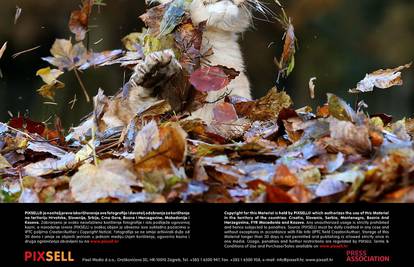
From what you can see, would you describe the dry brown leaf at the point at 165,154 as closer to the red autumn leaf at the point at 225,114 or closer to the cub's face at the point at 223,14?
the red autumn leaf at the point at 225,114

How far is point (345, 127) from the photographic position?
2.23m

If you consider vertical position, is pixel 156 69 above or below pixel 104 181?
above

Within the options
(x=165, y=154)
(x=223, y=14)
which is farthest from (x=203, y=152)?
(x=223, y=14)

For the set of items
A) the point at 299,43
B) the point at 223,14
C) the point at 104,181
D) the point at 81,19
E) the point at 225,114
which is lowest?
the point at 104,181

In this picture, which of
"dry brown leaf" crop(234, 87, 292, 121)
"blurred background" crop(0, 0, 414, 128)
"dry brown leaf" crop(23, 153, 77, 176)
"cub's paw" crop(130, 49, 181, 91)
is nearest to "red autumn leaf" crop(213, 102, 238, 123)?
"cub's paw" crop(130, 49, 181, 91)

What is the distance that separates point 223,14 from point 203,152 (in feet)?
4.01

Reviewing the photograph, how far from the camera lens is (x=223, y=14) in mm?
3379

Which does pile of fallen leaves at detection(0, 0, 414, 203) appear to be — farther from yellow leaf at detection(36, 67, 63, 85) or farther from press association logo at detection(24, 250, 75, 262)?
press association logo at detection(24, 250, 75, 262)

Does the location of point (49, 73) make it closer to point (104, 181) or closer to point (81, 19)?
point (81, 19)

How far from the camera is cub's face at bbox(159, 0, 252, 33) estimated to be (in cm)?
328

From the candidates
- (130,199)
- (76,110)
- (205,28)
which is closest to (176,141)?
(130,199)

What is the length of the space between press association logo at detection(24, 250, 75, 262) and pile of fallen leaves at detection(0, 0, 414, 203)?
0.57 feet

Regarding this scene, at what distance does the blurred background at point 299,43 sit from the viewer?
23.7 ft

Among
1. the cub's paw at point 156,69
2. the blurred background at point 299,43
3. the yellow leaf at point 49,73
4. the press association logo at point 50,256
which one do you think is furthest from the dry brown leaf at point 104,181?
the blurred background at point 299,43
